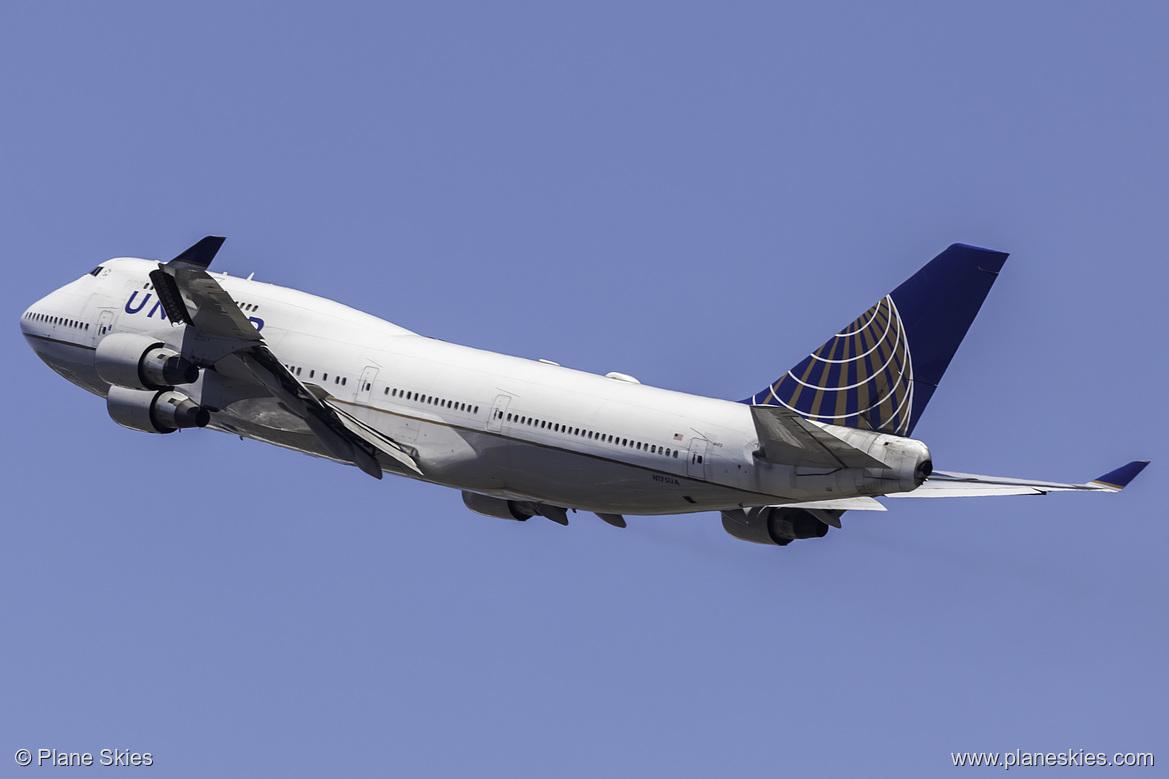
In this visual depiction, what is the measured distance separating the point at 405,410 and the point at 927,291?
13.3m

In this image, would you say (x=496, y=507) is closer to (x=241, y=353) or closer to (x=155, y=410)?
(x=241, y=353)

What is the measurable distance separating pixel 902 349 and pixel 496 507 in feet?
40.8

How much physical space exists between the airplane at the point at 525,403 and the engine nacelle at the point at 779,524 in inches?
1.8

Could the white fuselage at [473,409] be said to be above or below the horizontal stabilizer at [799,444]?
above

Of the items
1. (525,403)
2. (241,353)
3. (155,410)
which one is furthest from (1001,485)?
(155,410)

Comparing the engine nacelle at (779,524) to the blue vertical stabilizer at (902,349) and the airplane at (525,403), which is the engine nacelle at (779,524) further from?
the blue vertical stabilizer at (902,349)

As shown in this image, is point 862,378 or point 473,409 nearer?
point 862,378

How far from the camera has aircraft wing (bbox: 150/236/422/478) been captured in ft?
155

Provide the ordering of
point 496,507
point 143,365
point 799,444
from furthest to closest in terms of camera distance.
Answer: point 496,507 < point 143,365 < point 799,444

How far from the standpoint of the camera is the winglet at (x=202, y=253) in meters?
47.3

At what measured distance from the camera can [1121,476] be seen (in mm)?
42875

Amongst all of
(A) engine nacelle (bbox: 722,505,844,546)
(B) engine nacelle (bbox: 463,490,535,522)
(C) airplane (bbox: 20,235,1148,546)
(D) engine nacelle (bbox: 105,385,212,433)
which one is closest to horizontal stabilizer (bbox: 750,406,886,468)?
(C) airplane (bbox: 20,235,1148,546)

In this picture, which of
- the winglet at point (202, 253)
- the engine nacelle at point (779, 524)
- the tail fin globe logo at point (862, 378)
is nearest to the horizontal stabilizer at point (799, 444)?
the tail fin globe logo at point (862, 378)

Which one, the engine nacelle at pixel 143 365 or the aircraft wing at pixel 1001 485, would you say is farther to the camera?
the engine nacelle at pixel 143 365
